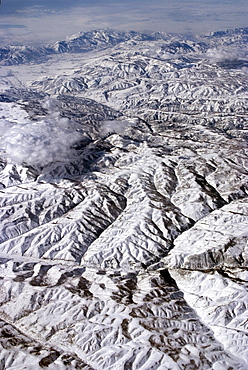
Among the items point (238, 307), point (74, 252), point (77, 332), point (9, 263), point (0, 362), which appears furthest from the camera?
point (74, 252)

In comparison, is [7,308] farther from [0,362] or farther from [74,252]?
[74,252]

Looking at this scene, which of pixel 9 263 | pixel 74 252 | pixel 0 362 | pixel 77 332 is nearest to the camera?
pixel 0 362

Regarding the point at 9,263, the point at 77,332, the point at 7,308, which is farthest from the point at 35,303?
the point at 9,263

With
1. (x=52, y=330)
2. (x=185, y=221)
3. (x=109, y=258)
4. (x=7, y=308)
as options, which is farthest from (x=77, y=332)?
(x=185, y=221)

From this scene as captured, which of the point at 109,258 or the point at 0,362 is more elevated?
the point at 0,362

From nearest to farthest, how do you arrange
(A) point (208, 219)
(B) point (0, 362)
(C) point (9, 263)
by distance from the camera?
(B) point (0, 362), (C) point (9, 263), (A) point (208, 219)

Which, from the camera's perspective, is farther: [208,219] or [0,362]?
[208,219]

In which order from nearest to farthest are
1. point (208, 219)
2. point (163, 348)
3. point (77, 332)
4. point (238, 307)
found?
point (163, 348) < point (77, 332) < point (238, 307) < point (208, 219)

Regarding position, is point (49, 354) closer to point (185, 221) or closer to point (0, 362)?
point (0, 362)

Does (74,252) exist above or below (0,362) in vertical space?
below
